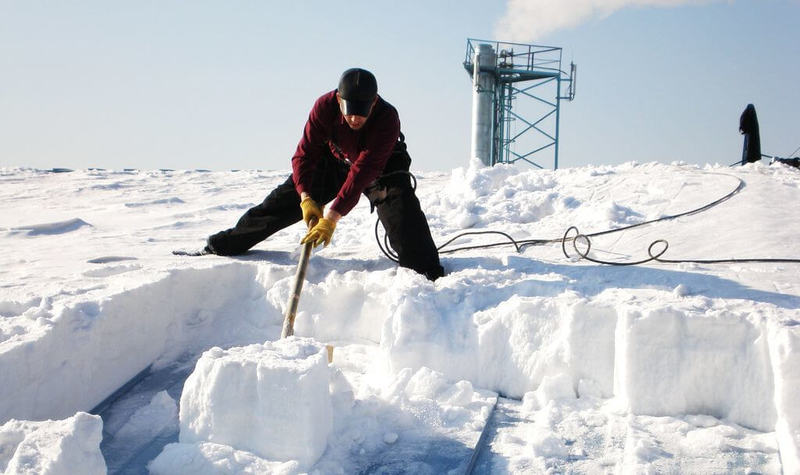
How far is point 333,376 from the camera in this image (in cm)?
238

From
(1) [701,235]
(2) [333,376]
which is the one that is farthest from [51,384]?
(1) [701,235]

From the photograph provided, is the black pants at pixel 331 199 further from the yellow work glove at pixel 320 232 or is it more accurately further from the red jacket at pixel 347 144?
the yellow work glove at pixel 320 232

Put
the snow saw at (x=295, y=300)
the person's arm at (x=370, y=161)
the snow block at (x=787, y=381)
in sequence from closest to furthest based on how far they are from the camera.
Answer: the snow block at (x=787, y=381)
the snow saw at (x=295, y=300)
the person's arm at (x=370, y=161)

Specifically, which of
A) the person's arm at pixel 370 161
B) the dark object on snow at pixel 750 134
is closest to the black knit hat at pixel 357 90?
the person's arm at pixel 370 161

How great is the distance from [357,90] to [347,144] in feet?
1.64

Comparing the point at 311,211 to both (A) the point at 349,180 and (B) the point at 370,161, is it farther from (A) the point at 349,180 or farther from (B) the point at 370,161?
(B) the point at 370,161

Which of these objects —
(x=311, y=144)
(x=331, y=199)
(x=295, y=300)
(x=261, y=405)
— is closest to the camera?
(x=261, y=405)

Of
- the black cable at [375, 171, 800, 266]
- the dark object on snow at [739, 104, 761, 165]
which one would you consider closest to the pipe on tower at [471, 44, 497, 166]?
the dark object on snow at [739, 104, 761, 165]

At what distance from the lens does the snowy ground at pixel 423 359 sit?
2.06m

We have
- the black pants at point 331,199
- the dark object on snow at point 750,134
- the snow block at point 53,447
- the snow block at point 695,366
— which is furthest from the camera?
the dark object on snow at point 750,134

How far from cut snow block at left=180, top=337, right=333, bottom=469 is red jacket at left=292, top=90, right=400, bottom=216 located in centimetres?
135

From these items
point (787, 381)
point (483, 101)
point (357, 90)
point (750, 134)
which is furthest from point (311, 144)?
point (483, 101)

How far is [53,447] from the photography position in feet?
5.44

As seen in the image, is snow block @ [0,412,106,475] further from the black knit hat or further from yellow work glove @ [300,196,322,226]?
the black knit hat
